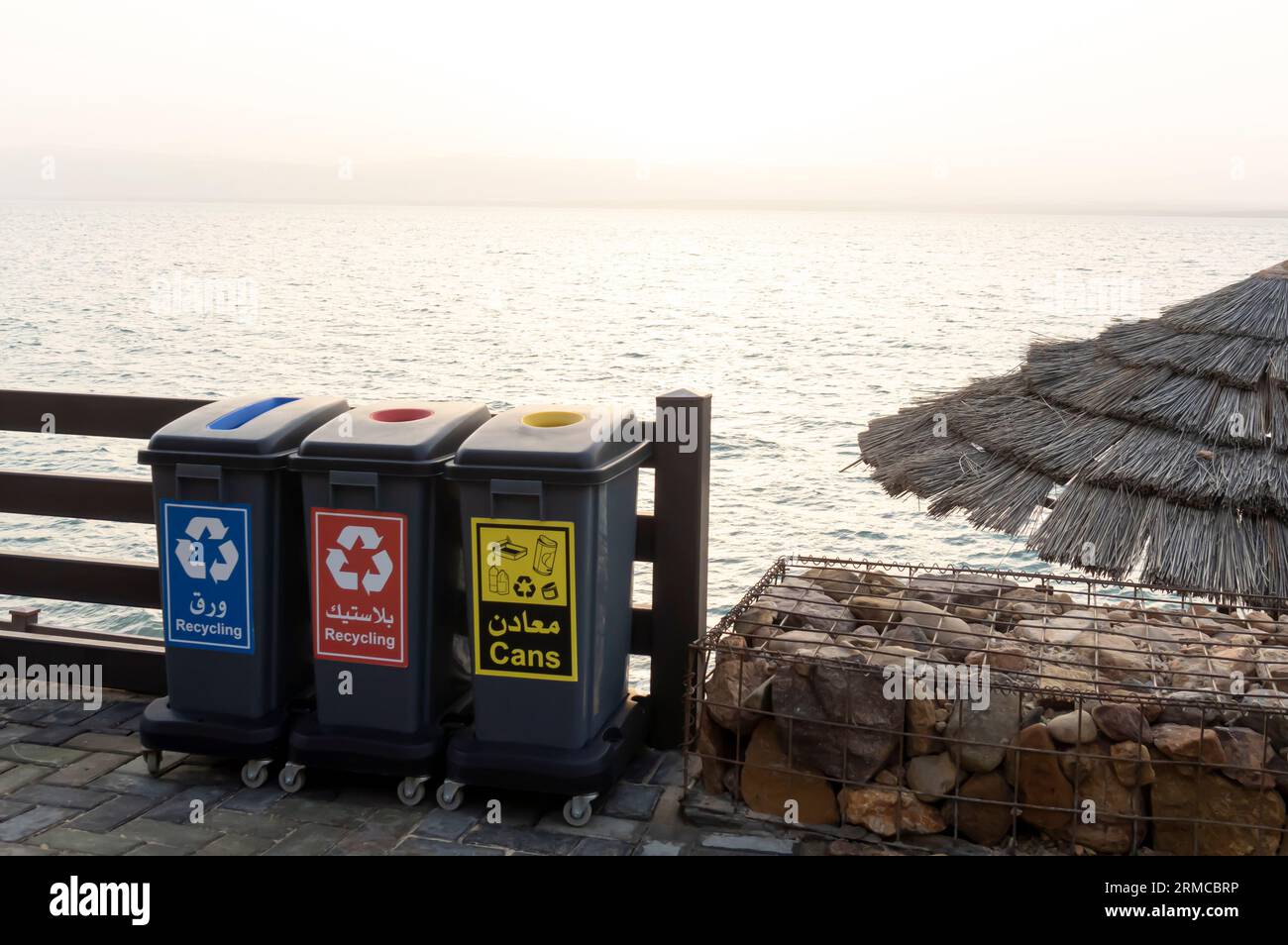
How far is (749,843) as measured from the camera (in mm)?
3791

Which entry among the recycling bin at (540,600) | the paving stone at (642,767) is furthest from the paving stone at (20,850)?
the paving stone at (642,767)

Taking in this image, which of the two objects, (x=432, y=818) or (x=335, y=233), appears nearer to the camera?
(x=432, y=818)

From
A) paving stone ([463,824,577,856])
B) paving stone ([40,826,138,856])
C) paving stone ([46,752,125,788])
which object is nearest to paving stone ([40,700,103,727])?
paving stone ([46,752,125,788])

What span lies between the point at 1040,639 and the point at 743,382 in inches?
1339

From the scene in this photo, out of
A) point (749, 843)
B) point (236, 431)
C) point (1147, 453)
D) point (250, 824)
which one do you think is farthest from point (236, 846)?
point (1147, 453)

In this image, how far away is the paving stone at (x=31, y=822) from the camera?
3.78 metres

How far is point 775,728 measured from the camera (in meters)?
3.91

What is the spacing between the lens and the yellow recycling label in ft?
12.6

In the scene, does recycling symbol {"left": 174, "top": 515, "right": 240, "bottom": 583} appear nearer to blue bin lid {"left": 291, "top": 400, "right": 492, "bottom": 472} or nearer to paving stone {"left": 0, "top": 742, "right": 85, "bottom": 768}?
blue bin lid {"left": 291, "top": 400, "right": 492, "bottom": 472}

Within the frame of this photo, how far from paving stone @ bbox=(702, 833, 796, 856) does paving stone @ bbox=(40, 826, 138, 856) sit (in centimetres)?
188

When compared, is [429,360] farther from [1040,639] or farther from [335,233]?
[335,233]

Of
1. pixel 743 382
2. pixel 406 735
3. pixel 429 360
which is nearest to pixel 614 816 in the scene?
pixel 406 735

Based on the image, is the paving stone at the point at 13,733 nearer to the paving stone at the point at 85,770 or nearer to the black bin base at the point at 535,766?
the paving stone at the point at 85,770
